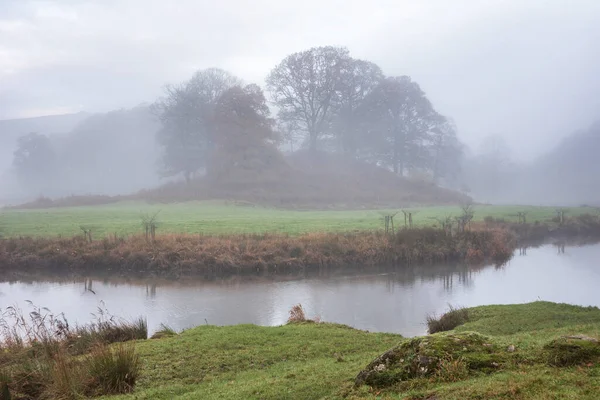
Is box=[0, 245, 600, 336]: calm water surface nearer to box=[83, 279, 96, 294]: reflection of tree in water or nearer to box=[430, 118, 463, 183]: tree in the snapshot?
box=[83, 279, 96, 294]: reflection of tree in water

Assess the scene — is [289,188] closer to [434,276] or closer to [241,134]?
[241,134]

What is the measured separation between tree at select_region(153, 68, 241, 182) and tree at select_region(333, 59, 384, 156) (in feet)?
60.8

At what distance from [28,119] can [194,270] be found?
159 m

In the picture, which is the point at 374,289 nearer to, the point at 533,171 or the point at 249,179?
the point at 249,179

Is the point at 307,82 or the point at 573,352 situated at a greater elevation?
the point at 307,82

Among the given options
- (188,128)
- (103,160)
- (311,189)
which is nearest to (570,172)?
(311,189)

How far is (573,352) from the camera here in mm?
5773

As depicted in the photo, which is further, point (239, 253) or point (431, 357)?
point (239, 253)

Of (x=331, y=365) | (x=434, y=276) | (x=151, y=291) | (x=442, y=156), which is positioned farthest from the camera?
(x=442, y=156)

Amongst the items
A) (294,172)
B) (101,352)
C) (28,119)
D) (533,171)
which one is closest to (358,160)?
(294,172)

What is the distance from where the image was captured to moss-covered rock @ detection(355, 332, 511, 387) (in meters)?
6.01

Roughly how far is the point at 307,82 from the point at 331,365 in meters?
68.5

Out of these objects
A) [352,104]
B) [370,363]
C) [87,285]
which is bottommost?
[87,285]

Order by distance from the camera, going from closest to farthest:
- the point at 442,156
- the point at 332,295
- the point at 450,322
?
1. the point at 450,322
2. the point at 332,295
3. the point at 442,156
